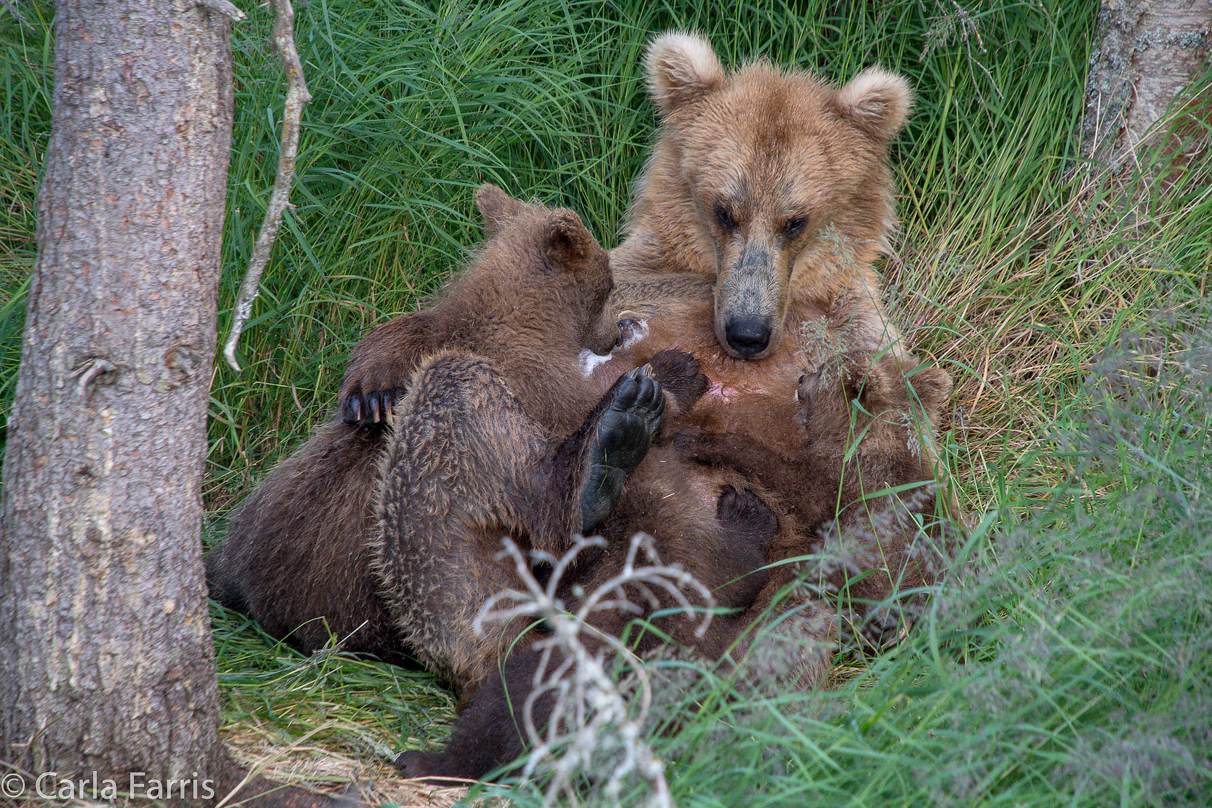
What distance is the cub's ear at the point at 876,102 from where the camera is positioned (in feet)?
13.0

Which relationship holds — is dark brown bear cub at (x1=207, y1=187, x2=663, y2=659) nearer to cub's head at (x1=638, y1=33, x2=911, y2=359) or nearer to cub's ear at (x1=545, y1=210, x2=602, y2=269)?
cub's ear at (x1=545, y1=210, x2=602, y2=269)

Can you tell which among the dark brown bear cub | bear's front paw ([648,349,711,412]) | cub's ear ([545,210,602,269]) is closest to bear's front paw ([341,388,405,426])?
the dark brown bear cub

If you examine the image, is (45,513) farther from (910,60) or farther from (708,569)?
(910,60)

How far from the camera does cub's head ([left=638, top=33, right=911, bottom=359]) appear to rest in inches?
147

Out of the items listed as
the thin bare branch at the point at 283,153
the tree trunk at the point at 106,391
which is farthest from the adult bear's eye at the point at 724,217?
the tree trunk at the point at 106,391

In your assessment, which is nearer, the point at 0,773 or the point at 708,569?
the point at 0,773

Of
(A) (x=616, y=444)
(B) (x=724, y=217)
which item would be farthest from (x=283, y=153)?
(B) (x=724, y=217)

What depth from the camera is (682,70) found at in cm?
414

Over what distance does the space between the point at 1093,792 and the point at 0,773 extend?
99.4 inches

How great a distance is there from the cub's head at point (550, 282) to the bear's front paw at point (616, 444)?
55 cm

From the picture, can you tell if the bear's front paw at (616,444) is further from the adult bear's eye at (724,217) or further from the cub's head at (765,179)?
the adult bear's eye at (724,217)

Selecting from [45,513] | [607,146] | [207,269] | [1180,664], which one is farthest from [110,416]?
[607,146]

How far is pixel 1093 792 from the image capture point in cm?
190

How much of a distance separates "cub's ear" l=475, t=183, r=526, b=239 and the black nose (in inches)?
39.9
